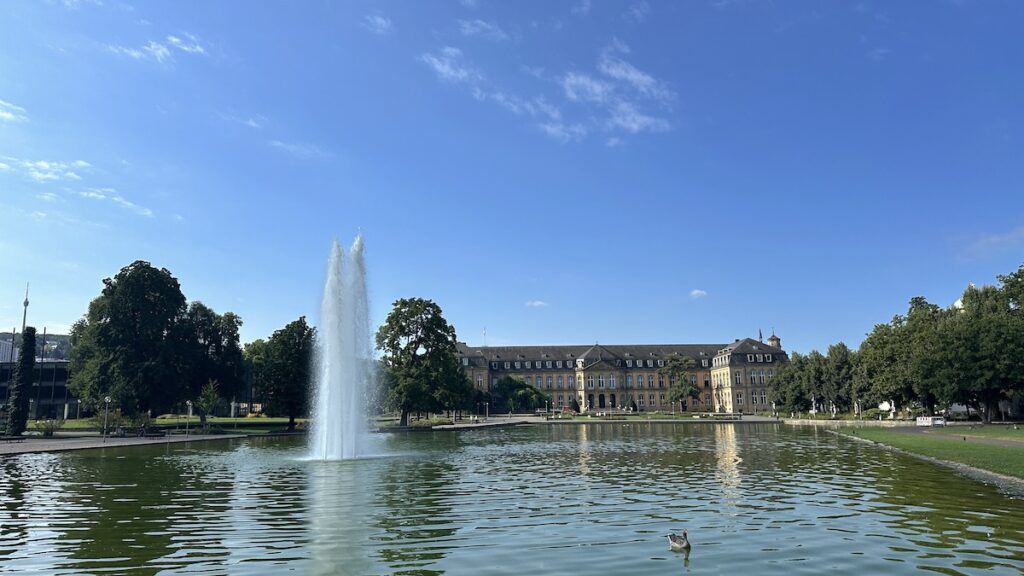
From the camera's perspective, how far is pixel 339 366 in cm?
3453

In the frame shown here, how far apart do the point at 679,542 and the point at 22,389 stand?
216 feet

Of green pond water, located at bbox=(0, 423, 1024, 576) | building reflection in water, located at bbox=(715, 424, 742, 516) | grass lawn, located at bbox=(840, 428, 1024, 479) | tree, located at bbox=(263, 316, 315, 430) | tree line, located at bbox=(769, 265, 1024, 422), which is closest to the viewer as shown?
green pond water, located at bbox=(0, 423, 1024, 576)

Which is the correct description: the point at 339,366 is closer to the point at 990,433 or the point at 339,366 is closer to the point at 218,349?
the point at 990,433

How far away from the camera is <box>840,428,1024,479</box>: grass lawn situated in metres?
24.2

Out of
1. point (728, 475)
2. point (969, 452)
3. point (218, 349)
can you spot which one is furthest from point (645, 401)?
point (728, 475)

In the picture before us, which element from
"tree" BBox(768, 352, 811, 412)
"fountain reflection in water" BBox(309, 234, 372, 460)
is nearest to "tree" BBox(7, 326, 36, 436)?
"fountain reflection in water" BBox(309, 234, 372, 460)

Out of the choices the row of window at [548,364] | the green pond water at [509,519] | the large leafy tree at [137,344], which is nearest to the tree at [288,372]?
the large leafy tree at [137,344]

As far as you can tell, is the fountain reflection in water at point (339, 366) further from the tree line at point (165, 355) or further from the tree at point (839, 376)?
the tree at point (839, 376)

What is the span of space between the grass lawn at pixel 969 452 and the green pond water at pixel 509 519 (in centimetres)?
150

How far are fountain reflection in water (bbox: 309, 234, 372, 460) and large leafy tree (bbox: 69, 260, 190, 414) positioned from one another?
113 feet

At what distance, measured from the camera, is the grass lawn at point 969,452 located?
79.5 feet

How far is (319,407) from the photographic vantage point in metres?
36.2

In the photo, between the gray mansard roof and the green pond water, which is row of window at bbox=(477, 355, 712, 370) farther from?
the green pond water

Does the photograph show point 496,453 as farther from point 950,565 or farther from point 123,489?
point 950,565
